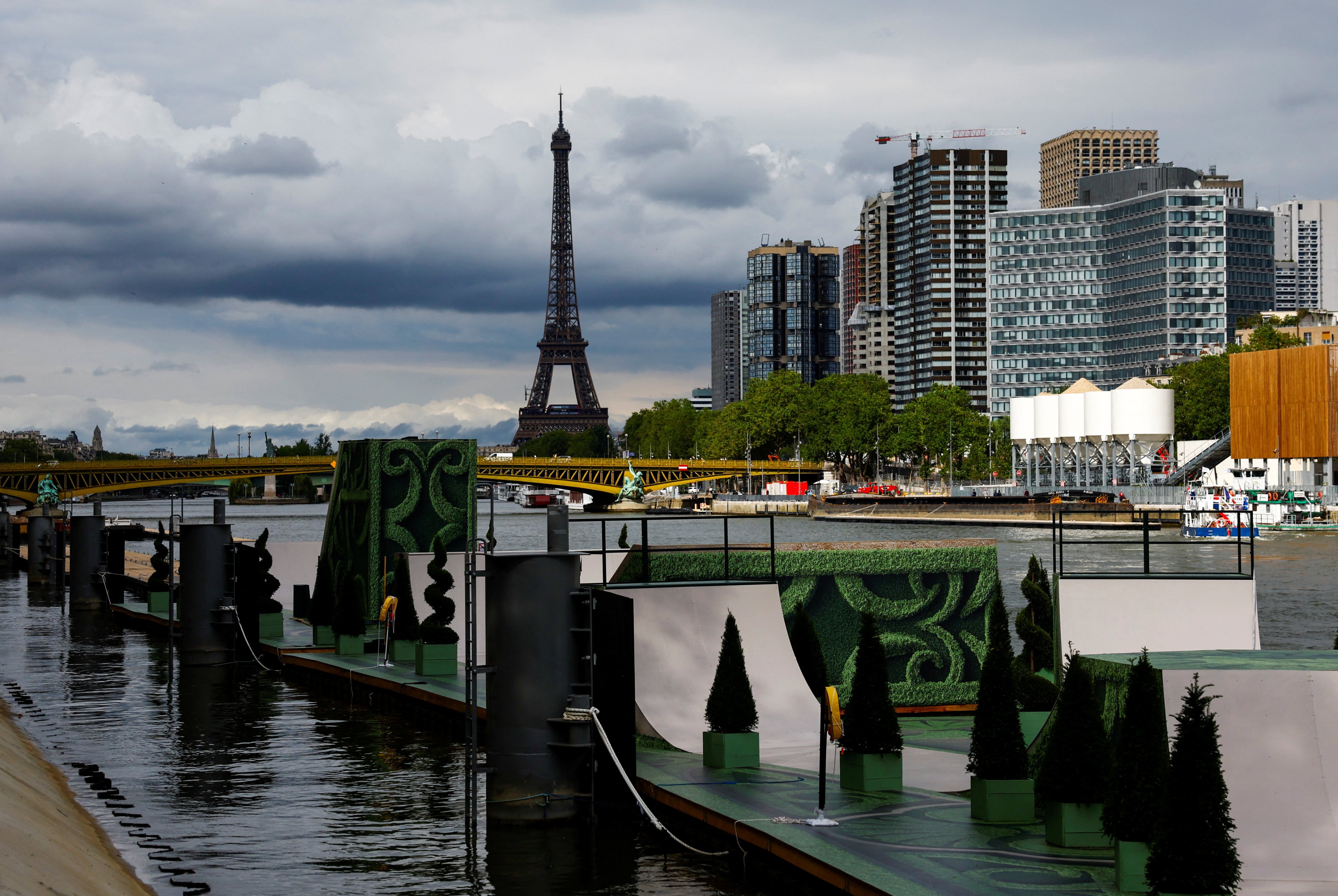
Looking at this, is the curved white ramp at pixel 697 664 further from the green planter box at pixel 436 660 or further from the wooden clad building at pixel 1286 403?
the wooden clad building at pixel 1286 403

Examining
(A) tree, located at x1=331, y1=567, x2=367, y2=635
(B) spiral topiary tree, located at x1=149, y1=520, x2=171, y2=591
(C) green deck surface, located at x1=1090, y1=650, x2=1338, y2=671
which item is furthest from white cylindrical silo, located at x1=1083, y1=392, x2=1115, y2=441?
(C) green deck surface, located at x1=1090, y1=650, x2=1338, y2=671

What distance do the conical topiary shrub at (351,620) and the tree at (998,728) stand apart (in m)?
18.2

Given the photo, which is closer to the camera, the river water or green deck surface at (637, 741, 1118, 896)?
green deck surface at (637, 741, 1118, 896)

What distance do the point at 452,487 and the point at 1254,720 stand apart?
22330 millimetres

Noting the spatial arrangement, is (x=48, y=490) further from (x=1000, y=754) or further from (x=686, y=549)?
(x=1000, y=754)

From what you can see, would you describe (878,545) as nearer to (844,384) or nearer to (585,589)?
(585,589)

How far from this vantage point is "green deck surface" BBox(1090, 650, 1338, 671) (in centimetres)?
1080

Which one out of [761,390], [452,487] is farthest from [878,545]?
[761,390]

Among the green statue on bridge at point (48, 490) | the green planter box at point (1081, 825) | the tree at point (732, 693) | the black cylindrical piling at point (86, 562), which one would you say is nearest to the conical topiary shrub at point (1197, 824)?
the green planter box at point (1081, 825)

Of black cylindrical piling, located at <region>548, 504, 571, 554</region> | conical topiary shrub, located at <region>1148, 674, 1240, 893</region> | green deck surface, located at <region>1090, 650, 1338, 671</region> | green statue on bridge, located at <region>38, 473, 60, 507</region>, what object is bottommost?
conical topiary shrub, located at <region>1148, 674, 1240, 893</region>

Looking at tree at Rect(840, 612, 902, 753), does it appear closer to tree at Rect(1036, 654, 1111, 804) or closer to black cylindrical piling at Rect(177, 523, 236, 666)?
tree at Rect(1036, 654, 1111, 804)

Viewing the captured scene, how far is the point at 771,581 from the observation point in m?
17.9

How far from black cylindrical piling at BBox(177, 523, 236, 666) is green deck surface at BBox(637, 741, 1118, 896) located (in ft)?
52.9

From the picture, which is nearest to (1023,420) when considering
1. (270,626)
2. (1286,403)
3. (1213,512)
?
(1286,403)
